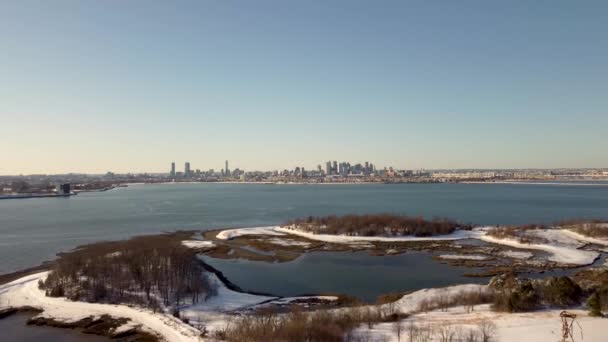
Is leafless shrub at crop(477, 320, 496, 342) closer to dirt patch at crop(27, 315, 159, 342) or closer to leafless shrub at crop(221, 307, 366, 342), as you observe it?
leafless shrub at crop(221, 307, 366, 342)

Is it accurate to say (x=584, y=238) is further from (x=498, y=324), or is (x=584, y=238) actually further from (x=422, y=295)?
(x=498, y=324)

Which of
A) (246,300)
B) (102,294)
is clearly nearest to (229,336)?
(246,300)

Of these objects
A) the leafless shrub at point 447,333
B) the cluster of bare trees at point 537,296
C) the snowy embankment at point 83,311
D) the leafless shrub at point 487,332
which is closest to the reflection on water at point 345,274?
the cluster of bare trees at point 537,296

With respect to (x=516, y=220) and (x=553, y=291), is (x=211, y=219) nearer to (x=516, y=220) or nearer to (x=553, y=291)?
(x=516, y=220)

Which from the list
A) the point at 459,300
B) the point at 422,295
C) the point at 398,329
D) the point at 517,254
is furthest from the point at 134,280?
the point at 517,254

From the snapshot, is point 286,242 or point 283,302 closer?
point 283,302

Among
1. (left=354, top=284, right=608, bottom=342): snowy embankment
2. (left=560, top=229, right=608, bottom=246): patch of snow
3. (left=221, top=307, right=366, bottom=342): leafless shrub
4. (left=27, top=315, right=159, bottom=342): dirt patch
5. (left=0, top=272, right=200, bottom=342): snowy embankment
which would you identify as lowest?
(left=560, top=229, right=608, bottom=246): patch of snow

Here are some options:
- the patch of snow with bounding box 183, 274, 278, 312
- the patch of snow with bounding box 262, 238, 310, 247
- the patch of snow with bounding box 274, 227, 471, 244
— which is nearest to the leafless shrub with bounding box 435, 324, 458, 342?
the patch of snow with bounding box 183, 274, 278, 312
